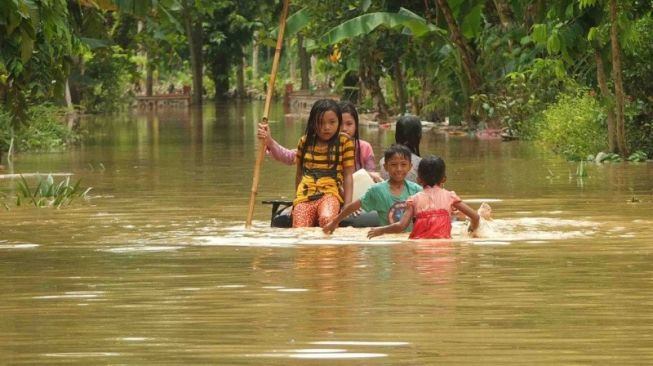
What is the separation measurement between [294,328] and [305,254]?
3563mm

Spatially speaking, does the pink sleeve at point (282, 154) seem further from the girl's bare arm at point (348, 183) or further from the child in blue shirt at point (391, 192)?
the child in blue shirt at point (391, 192)

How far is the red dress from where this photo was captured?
11.8 meters

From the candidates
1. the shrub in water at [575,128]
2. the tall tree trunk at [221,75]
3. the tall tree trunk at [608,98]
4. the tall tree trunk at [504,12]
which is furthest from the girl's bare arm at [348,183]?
the tall tree trunk at [221,75]

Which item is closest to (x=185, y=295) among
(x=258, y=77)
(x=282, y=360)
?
(x=282, y=360)

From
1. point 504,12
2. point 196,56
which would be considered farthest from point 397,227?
point 196,56

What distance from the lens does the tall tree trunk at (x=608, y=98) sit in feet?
68.5

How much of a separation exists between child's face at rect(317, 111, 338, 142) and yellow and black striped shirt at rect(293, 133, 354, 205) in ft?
0.43

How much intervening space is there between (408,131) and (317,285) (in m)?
4.02

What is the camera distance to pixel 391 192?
1233cm

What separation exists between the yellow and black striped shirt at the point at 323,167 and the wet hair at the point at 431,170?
1229mm

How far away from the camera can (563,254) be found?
1070 cm

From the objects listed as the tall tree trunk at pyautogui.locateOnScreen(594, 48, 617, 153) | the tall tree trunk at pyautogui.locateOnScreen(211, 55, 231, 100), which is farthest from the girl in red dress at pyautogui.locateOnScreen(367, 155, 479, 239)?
the tall tree trunk at pyautogui.locateOnScreen(211, 55, 231, 100)

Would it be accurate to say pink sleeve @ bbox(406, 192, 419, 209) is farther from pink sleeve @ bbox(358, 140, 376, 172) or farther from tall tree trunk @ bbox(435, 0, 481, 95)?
tall tree trunk @ bbox(435, 0, 481, 95)

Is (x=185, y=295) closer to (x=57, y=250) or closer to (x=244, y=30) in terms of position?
(x=57, y=250)
